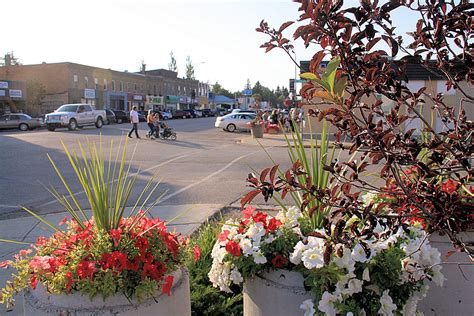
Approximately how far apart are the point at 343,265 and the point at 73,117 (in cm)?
3132

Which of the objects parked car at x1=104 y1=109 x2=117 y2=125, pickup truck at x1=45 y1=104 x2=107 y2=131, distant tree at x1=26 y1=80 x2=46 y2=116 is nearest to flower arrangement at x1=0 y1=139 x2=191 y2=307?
pickup truck at x1=45 y1=104 x2=107 y2=131

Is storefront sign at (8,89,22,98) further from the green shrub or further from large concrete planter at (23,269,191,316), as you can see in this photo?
large concrete planter at (23,269,191,316)

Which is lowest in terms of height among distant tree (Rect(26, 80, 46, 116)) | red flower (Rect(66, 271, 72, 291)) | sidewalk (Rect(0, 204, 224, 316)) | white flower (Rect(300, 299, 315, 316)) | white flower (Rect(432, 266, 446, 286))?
sidewalk (Rect(0, 204, 224, 316))

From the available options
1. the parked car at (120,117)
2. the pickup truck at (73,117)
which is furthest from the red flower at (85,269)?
the parked car at (120,117)

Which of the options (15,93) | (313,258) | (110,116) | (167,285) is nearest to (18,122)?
(110,116)

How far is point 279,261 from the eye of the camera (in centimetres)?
264

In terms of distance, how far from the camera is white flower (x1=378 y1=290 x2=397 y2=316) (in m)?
2.45

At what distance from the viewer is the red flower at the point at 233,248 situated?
2.71 meters

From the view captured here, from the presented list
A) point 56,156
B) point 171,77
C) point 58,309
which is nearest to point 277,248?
point 58,309

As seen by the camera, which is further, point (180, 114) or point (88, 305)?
point (180, 114)

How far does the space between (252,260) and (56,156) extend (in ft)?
46.5

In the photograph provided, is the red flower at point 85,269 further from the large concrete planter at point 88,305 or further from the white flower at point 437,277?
the white flower at point 437,277

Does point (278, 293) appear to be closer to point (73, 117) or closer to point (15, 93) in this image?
point (73, 117)

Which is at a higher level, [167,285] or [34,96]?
[34,96]
